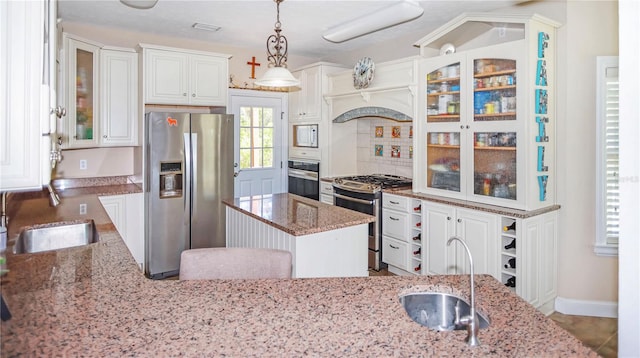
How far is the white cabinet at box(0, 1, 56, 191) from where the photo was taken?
1.01 m

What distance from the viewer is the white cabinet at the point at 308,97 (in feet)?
16.7

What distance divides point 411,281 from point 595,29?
2.76m

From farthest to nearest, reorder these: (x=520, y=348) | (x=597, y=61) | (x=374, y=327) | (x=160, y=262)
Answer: (x=160, y=262), (x=597, y=61), (x=374, y=327), (x=520, y=348)

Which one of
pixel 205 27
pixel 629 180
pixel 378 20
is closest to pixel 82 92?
pixel 205 27

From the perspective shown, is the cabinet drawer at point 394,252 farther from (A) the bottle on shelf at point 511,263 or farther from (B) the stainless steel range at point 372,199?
(A) the bottle on shelf at point 511,263

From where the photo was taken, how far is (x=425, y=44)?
3.89 meters

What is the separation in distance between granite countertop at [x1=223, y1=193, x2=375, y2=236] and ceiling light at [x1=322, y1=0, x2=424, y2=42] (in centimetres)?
168

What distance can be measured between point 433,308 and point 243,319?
2.21ft

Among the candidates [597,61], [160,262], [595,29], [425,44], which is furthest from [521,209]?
[160,262]

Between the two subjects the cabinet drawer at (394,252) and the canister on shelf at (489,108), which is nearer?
the canister on shelf at (489,108)

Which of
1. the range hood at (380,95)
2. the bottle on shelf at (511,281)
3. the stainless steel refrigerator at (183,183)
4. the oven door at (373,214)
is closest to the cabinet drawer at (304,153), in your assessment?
the range hood at (380,95)

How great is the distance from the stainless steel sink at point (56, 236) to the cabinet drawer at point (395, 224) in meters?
2.59

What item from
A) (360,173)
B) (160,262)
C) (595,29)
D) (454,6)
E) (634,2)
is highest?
(454,6)

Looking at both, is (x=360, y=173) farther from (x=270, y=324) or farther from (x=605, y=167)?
(x=270, y=324)
